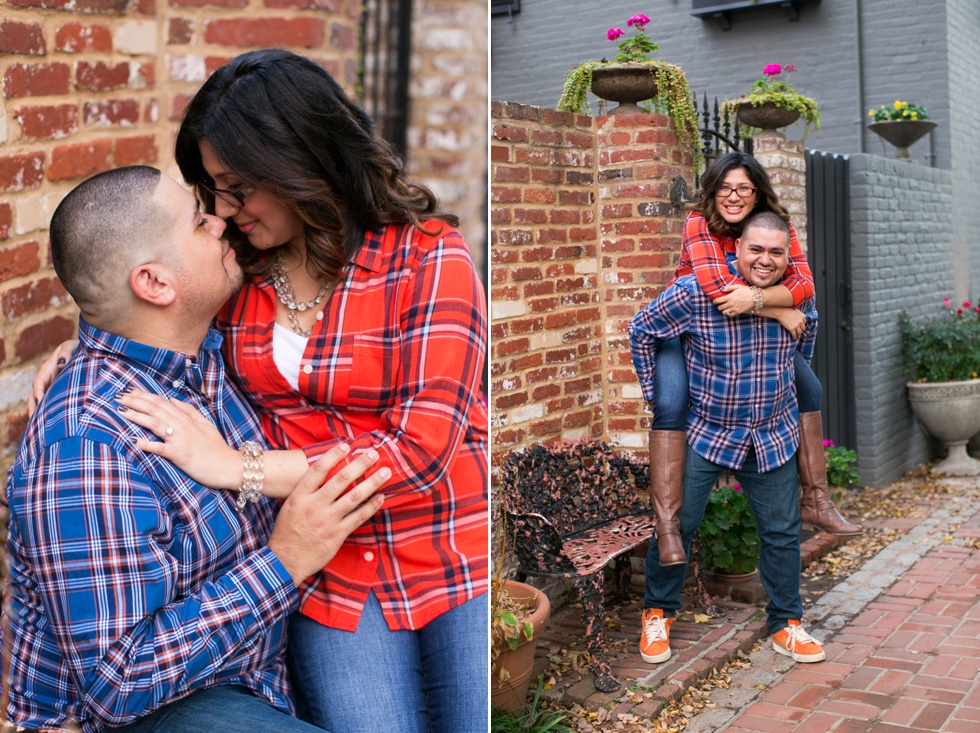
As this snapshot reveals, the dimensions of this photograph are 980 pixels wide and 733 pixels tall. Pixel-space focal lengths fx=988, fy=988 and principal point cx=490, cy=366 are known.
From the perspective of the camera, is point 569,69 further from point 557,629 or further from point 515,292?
point 557,629

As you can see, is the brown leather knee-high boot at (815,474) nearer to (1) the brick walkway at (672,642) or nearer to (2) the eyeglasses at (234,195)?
(1) the brick walkway at (672,642)

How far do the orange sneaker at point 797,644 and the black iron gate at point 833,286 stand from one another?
2.15 meters

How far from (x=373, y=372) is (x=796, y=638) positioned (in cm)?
226

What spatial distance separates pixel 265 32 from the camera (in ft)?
4.35

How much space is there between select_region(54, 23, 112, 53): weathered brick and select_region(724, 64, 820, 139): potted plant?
116 inches

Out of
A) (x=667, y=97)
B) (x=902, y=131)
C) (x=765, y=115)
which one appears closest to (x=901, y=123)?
(x=902, y=131)

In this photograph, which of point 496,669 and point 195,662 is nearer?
point 195,662

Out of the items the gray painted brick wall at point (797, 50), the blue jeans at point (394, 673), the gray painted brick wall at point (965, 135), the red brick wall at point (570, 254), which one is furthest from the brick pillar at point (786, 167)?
the blue jeans at point (394, 673)

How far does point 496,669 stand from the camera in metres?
2.49

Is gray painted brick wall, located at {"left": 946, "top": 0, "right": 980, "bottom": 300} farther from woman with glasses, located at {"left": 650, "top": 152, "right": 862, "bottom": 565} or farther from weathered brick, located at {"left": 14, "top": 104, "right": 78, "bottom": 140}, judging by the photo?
weathered brick, located at {"left": 14, "top": 104, "right": 78, "bottom": 140}

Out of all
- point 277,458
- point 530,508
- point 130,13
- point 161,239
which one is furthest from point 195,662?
point 530,508

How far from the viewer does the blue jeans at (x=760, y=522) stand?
2.99m

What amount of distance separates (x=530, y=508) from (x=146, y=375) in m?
1.79

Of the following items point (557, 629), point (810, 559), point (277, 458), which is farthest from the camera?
point (810, 559)
